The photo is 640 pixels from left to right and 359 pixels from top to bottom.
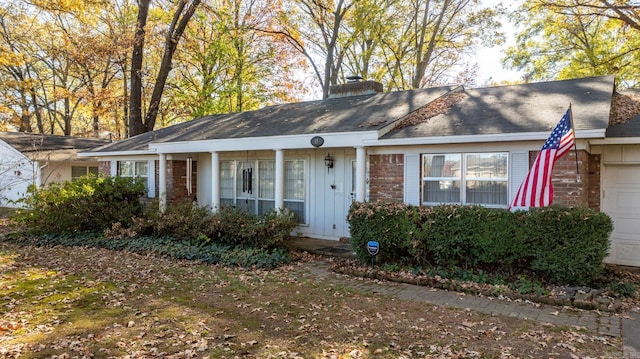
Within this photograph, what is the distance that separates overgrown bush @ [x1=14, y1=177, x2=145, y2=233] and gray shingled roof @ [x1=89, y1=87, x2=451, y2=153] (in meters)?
2.15

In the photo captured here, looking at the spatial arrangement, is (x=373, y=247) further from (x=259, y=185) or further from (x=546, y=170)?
(x=259, y=185)

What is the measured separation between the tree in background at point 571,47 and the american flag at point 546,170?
14.8 m

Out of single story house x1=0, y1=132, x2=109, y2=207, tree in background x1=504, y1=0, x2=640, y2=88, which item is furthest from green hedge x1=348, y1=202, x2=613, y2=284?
single story house x1=0, y1=132, x2=109, y2=207

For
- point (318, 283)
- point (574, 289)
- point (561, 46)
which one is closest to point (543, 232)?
point (574, 289)

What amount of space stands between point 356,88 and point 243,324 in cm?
1039

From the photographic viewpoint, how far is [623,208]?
8406mm

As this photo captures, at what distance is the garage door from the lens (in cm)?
830

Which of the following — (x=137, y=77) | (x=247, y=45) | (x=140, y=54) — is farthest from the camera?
(x=247, y=45)

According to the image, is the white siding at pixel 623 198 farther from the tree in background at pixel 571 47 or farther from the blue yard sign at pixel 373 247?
the tree in background at pixel 571 47

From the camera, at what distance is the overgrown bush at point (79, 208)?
11836mm

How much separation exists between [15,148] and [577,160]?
24862 mm

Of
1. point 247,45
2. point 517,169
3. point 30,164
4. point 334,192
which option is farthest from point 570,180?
point 30,164

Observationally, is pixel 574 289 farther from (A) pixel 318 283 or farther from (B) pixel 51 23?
(B) pixel 51 23

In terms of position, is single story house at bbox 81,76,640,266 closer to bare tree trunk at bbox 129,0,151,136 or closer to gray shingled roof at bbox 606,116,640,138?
gray shingled roof at bbox 606,116,640,138
